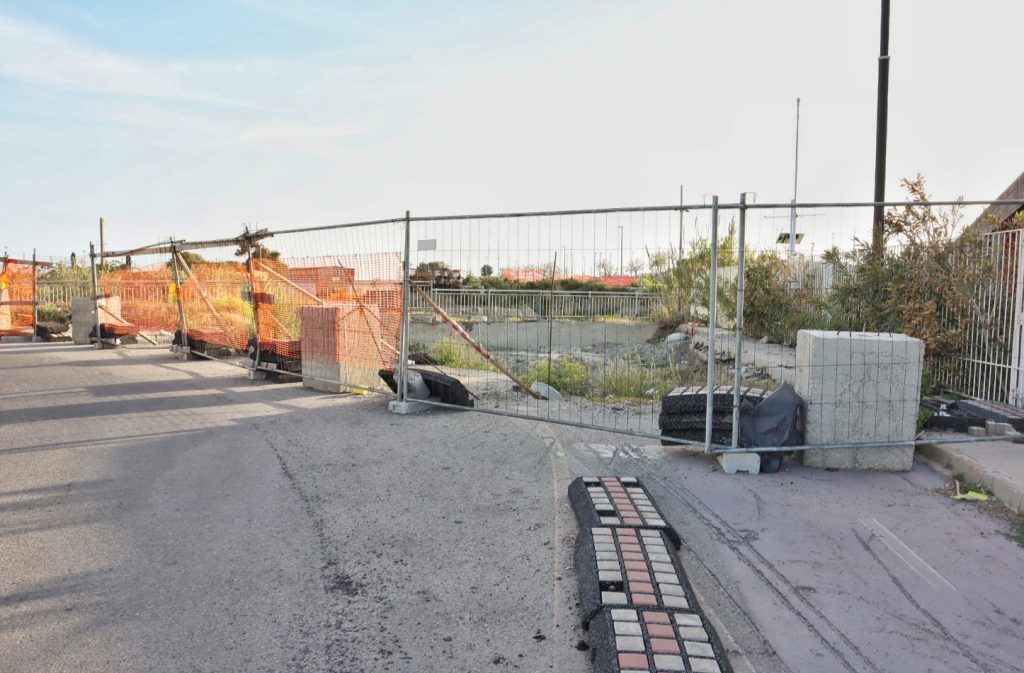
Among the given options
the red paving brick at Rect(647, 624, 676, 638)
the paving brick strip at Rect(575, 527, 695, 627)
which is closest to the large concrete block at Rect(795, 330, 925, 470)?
the paving brick strip at Rect(575, 527, 695, 627)

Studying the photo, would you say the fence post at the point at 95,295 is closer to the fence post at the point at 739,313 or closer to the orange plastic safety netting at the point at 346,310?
the orange plastic safety netting at the point at 346,310

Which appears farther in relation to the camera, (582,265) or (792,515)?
(582,265)

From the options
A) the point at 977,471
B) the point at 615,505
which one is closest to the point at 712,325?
the point at 615,505

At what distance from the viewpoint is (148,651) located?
10.8 feet

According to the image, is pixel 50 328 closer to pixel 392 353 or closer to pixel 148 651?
pixel 392 353

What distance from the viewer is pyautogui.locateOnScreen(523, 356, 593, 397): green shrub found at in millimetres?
11681

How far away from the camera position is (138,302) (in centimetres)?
1861

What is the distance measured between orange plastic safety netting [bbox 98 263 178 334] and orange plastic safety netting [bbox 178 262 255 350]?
4.06ft

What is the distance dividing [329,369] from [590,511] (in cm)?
654

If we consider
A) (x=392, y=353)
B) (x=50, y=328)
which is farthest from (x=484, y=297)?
(x=50, y=328)

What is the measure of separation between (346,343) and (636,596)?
24.7ft

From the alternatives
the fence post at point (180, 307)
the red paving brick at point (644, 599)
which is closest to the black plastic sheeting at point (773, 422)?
the red paving brick at point (644, 599)

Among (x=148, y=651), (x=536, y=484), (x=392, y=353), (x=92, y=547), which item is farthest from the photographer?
(x=392, y=353)

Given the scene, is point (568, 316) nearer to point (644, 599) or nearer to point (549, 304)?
point (549, 304)
